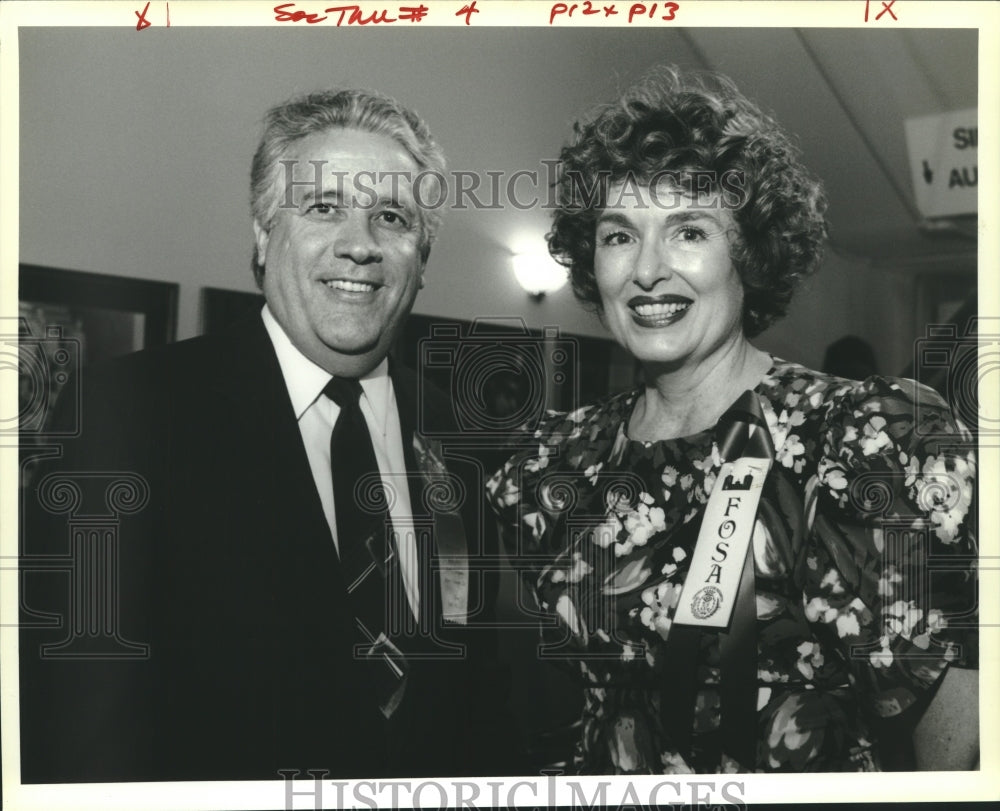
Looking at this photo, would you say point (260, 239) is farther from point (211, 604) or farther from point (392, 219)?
point (211, 604)

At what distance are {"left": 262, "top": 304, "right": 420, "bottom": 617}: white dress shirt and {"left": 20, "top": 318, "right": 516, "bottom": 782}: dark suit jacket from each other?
0.02 m

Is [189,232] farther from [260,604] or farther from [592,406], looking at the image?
[592,406]

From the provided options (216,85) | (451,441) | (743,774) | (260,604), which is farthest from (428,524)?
(216,85)

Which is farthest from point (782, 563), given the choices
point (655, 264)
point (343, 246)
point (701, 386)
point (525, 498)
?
point (343, 246)

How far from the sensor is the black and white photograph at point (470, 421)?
167 cm

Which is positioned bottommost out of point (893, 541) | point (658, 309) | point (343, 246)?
point (893, 541)

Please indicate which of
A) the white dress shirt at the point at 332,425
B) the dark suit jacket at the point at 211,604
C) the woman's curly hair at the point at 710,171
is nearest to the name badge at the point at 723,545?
the woman's curly hair at the point at 710,171

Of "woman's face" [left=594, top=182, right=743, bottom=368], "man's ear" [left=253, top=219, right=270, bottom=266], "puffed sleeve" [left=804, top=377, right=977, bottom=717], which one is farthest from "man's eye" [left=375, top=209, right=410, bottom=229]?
"puffed sleeve" [left=804, top=377, right=977, bottom=717]

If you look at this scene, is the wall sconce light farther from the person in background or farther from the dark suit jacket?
the person in background

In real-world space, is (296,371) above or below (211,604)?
above

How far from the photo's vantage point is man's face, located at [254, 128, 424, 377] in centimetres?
167

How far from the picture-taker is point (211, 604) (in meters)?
1.67

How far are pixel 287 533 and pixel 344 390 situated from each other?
0.87 feet

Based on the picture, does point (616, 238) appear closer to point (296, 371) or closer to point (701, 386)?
point (701, 386)
